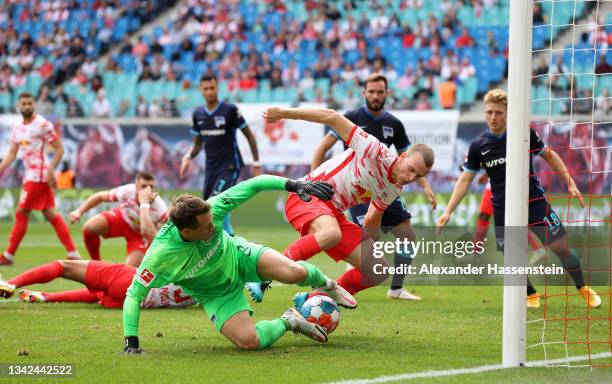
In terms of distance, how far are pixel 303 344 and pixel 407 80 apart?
60.7 feet

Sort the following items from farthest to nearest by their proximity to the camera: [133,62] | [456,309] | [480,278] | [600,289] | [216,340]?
1. [133,62]
2. [480,278]
3. [600,289]
4. [456,309]
5. [216,340]

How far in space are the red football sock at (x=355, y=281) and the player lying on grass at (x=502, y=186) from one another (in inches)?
46.3

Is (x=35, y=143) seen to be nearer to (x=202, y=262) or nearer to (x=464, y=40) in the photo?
(x=202, y=262)

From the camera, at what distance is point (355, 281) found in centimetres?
848

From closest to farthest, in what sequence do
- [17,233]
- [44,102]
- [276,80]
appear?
[17,233] < [276,80] < [44,102]

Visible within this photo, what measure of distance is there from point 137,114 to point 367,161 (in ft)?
59.8

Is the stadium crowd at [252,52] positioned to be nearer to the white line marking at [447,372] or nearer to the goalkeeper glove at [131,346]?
the white line marking at [447,372]

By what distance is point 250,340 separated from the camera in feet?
22.9

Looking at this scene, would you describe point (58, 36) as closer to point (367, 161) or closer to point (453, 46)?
point (453, 46)

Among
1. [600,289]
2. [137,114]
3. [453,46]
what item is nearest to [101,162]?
[137,114]

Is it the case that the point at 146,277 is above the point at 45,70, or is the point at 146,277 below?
below

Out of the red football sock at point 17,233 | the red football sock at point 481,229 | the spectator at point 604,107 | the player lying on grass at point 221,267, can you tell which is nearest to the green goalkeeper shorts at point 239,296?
the player lying on grass at point 221,267

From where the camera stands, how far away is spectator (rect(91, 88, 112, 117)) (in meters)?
25.6

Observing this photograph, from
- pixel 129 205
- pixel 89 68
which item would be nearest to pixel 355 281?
pixel 129 205
